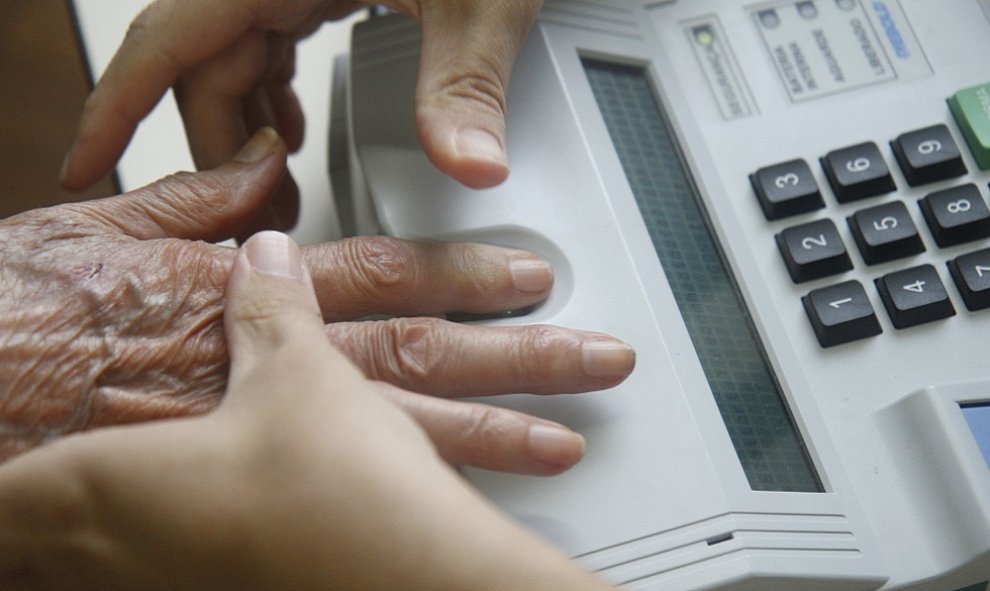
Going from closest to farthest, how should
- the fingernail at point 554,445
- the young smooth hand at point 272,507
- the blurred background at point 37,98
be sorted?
the young smooth hand at point 272,507, the fingernail at point 554,445, the blurred background at point 37,98

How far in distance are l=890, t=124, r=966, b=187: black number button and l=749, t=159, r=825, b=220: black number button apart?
0.07 metres

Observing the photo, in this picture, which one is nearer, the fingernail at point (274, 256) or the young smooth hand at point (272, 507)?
the young smooth hand at point (272, 507)

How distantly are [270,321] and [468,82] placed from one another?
24 centimetres

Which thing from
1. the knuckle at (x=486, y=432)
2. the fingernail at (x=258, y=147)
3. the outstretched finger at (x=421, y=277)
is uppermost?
the fingernail at (x=258, y=147)

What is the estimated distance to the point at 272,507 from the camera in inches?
18.0

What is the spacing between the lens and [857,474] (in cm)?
64

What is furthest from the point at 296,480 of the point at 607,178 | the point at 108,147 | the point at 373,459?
the point at 108,147

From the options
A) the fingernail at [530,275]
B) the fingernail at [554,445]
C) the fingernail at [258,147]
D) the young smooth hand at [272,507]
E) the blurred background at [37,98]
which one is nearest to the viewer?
the young smooth hand at [272,507]

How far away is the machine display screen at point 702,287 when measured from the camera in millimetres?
647

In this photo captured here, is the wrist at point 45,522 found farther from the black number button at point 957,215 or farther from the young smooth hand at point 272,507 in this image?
the black number button at point 957,215

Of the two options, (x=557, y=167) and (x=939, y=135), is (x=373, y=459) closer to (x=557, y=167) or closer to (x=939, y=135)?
(x=557, y=167)

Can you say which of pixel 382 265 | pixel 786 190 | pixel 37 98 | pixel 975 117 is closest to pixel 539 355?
pixel 382 265

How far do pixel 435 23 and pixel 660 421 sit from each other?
Result: 34 cm

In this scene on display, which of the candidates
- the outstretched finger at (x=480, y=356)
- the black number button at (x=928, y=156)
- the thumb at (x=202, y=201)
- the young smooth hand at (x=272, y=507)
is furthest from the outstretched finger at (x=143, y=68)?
the black number button at (x=928, y=156)
